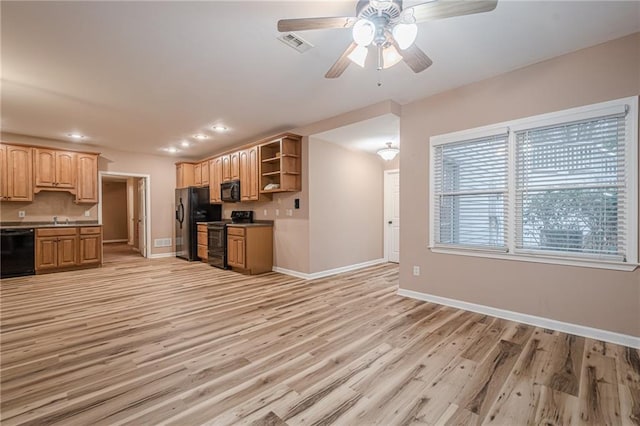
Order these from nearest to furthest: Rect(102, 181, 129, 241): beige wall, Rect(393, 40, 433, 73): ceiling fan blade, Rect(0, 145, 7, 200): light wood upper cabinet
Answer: Rect(393, 40, 433, 73): ceiling fan blade, Rect(0, 145, 7, 200): light wood upper cabinet, Rect(102, 181, 129, 241): beige wall

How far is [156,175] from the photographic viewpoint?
7422 mm

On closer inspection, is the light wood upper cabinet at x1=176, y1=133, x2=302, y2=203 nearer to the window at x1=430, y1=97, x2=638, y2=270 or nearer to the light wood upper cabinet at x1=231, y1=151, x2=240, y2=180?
the light wood upper cabinet at x1=231, y1=151, x2=240, y2=180

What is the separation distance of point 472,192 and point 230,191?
4.59 metres

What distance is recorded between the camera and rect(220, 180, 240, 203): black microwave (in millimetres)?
5926

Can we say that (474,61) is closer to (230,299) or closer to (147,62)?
(147,62)

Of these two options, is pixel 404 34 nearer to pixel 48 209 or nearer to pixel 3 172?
pixel 3 172

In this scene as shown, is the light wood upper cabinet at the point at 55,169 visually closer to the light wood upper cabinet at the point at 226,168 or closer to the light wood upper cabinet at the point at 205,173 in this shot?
the light wood upper cabinet at the point at 205,173

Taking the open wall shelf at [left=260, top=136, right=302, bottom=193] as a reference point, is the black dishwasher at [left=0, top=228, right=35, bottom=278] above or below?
below

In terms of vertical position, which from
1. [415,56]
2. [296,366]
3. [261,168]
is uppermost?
[415,56]

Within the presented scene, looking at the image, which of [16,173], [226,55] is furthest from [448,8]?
[16,173]

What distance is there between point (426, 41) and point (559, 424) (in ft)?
9.45

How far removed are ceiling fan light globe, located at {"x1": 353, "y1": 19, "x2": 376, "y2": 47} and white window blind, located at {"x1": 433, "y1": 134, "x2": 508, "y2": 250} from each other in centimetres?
211

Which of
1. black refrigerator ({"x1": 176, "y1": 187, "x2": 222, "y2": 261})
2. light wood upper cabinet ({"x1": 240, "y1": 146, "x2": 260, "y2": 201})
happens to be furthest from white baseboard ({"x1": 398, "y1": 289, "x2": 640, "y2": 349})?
black refrigerator ({"x1": 176, "y1": 187, "x2": 222, "y2": 261})

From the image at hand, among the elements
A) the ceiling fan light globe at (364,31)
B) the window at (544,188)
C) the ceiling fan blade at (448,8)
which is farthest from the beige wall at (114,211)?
the ceiling fan blade at (448,8)
